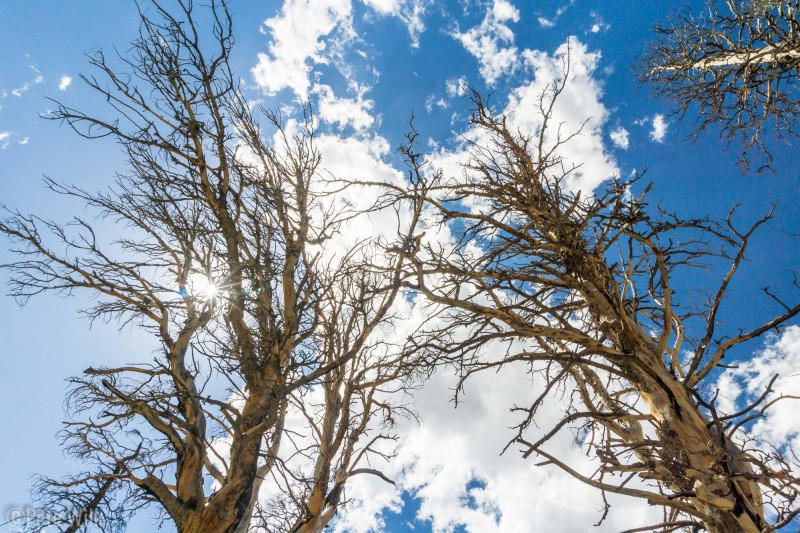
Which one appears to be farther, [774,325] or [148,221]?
[148,221]

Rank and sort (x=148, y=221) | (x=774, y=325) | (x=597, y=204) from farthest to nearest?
1. (x=148, y=221)
2. (x=597, y=204)
3. (x=774, y=325)

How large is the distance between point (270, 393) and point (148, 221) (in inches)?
154

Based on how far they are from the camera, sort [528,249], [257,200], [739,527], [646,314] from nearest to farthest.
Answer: [739,527], [528,249], [646,314], [257,200]

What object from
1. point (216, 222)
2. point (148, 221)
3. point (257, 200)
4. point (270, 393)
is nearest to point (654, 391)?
point (270, 393)

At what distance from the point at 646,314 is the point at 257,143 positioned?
15.9ft

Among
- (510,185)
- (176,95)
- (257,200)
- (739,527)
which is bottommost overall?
(739,527)

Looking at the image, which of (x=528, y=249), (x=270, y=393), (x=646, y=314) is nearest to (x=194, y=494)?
(x=270, y=393)

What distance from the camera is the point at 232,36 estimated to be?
4.03 meters

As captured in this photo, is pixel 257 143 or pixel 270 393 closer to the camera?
pixel 270 393

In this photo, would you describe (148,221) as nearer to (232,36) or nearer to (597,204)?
(232,36)

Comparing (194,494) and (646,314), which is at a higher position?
(646,314)

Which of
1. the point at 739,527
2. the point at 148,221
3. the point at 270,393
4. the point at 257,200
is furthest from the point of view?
the point at 148,221

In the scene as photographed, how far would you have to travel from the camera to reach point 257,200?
4375 millimetres

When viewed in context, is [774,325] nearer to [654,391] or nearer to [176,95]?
[654,391]
